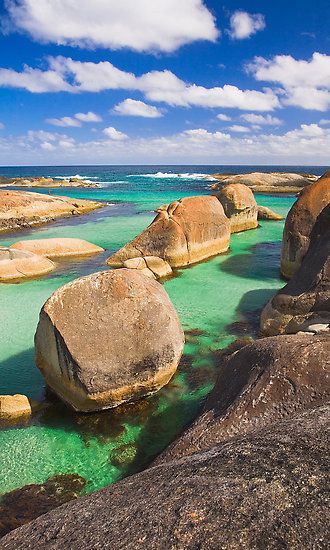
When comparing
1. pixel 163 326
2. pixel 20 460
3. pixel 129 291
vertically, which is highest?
pixel 129 291

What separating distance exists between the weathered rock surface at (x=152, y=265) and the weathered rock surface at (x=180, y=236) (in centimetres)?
63

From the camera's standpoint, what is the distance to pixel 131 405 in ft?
24.2

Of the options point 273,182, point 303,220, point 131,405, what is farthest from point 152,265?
point 273,182

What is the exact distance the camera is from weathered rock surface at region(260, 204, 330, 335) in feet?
28.6

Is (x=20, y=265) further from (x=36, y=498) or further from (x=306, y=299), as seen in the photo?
(x=36, y=498)

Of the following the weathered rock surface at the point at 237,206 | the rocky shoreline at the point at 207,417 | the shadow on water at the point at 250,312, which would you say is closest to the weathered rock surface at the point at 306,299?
the rocky shoreline at the point at 207,417

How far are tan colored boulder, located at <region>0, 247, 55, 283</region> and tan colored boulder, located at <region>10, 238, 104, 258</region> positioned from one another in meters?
1.67

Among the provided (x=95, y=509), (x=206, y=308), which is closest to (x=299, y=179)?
(x=206, y=308)

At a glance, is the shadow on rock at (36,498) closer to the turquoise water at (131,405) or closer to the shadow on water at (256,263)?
the turquoise water at (131,405)

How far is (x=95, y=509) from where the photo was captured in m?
3.10

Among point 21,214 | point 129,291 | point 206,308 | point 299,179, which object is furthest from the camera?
point 299,179

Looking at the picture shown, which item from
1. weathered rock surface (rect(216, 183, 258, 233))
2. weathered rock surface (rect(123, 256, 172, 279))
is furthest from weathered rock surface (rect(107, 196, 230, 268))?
weathered rock surface (rect(216, 183, 258, 233))

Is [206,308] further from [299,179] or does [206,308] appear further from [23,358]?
[299,179]

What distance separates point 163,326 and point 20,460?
3.02 meters
